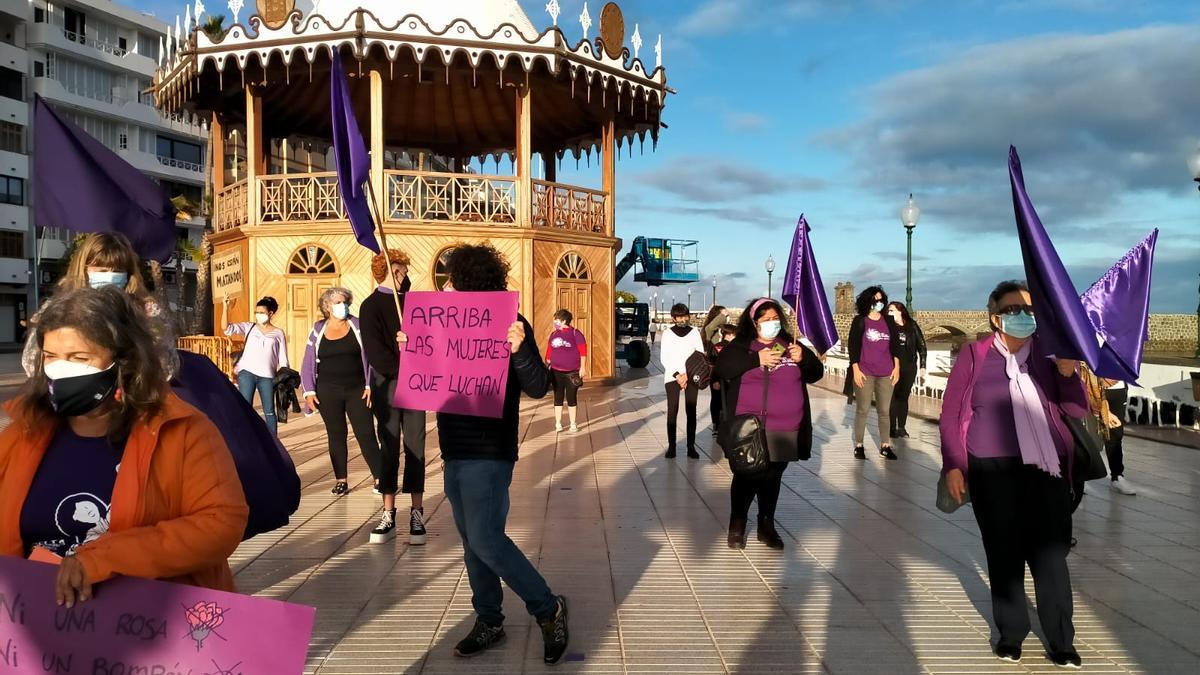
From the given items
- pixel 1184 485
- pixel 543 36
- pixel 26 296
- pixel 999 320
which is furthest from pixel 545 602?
pixel 26 296

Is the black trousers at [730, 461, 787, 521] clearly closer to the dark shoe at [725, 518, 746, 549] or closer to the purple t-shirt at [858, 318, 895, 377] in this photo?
the dark shoe at [725, 518, 746, 549]

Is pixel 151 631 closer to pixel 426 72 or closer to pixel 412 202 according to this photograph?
pixel 412 202

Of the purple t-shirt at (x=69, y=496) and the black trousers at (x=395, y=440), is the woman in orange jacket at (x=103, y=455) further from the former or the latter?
the black trousers at (x=395, y=440)

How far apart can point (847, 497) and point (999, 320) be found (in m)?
4.09

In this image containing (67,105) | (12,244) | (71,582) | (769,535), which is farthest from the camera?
(67,105)

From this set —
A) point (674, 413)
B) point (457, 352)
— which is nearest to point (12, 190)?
point (674, 413)

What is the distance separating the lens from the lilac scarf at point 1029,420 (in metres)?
4.01

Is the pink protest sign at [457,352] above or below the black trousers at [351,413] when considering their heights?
above

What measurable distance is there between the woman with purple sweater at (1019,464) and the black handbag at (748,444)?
175cm

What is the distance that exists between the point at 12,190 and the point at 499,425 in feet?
175

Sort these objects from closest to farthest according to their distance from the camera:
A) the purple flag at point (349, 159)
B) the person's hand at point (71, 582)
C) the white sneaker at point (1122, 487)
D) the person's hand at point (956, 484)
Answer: the person's hand at point (71, 582)
the person's hand at point (956, 484)
the purple flag at point (349, 159)
the white sneaker at point (1122, 487)

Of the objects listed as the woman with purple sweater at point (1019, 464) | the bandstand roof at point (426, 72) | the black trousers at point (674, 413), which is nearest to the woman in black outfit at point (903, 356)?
the black trousers at point (674, 413)

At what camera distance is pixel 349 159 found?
18.2 feet

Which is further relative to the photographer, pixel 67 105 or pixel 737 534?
pixel 67 105
